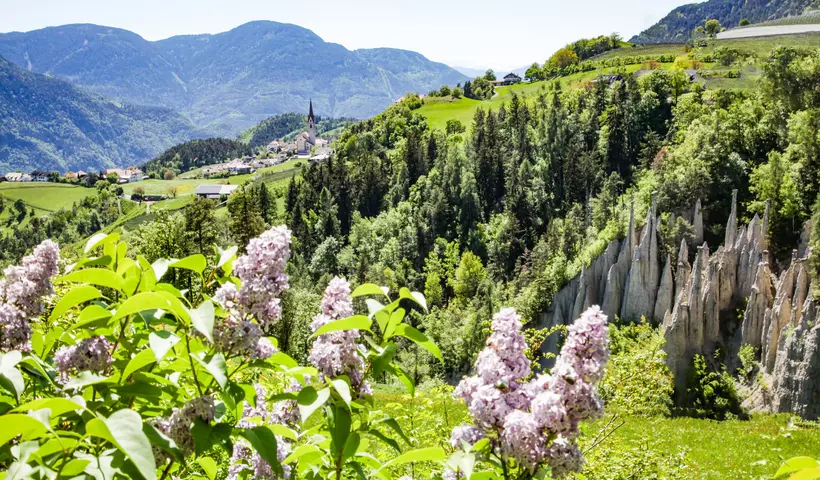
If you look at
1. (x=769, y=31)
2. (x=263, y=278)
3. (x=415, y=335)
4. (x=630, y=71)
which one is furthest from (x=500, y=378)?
(x=769, y=31)

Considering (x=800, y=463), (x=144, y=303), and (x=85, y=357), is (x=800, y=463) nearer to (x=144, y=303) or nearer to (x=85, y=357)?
(x=144, y=303)

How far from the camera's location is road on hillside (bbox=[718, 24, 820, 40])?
98.9 metres

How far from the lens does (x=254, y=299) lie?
9.45 feet

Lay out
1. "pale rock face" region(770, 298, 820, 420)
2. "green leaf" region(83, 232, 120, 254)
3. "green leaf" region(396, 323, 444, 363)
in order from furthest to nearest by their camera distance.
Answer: "pale rock face" region(770, 298, 820, 420) → "green leaf" region(83, 232, 120, 254) → "green leaf" region(396, 323, 444, 363)

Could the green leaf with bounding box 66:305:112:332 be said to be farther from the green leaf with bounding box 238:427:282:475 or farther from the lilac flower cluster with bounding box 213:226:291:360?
the green leaf with bounding box 238:427:282:475

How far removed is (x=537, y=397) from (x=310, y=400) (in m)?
1.15

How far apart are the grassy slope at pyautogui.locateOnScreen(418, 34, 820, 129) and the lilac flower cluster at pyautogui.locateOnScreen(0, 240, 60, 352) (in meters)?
88.4

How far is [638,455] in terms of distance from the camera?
1327 centimetres

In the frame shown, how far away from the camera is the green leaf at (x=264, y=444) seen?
2461 millimetres

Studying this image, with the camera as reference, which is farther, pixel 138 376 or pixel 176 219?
pixel 176 219

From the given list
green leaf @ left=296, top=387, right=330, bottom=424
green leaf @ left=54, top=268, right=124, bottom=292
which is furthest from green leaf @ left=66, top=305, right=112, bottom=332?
green leaf @ left=296, top=387, right=330, bottom=424

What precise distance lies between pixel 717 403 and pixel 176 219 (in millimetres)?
46001

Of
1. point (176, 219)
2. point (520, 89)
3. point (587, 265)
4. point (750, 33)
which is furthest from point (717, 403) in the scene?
point (520, 89)

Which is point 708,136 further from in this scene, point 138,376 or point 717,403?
point 138,376
